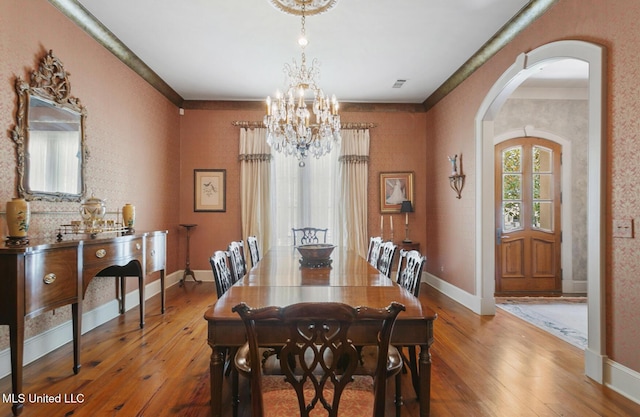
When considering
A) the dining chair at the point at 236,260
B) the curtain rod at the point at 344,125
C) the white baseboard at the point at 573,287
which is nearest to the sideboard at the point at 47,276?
the dining chair at the point at 236,260

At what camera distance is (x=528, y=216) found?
5.39m

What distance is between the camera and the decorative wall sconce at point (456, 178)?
482 centimetres

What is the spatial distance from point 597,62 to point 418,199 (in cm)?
374

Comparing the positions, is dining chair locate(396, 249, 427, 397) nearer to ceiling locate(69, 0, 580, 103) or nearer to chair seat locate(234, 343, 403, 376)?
chair seat locate(234, 343, 403, 376)

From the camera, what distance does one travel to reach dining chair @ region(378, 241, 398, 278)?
2952 millimetres

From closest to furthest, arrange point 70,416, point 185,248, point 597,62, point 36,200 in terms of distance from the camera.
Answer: point 70,416 → point 597,62 → point 36,200 → point 185,248

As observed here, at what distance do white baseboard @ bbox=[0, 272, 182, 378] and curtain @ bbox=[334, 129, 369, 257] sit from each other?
10.5 ft

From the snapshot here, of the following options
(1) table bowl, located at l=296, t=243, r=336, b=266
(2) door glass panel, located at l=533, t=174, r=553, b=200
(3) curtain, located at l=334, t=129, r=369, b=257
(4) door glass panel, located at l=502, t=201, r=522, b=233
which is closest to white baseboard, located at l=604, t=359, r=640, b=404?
(1) table bowl, located at l=296, t=243, r=336, b=266

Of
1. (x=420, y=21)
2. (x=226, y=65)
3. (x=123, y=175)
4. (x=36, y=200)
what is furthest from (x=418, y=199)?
(x=36, y=200)

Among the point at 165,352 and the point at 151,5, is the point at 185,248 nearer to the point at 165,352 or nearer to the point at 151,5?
the point at 165,352

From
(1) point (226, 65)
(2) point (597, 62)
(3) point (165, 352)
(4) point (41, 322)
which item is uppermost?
(1) point (226, 65)

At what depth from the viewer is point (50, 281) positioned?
2.34 metres

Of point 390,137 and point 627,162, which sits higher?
point 390,137

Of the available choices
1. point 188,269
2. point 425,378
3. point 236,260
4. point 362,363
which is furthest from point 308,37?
point 188,269
